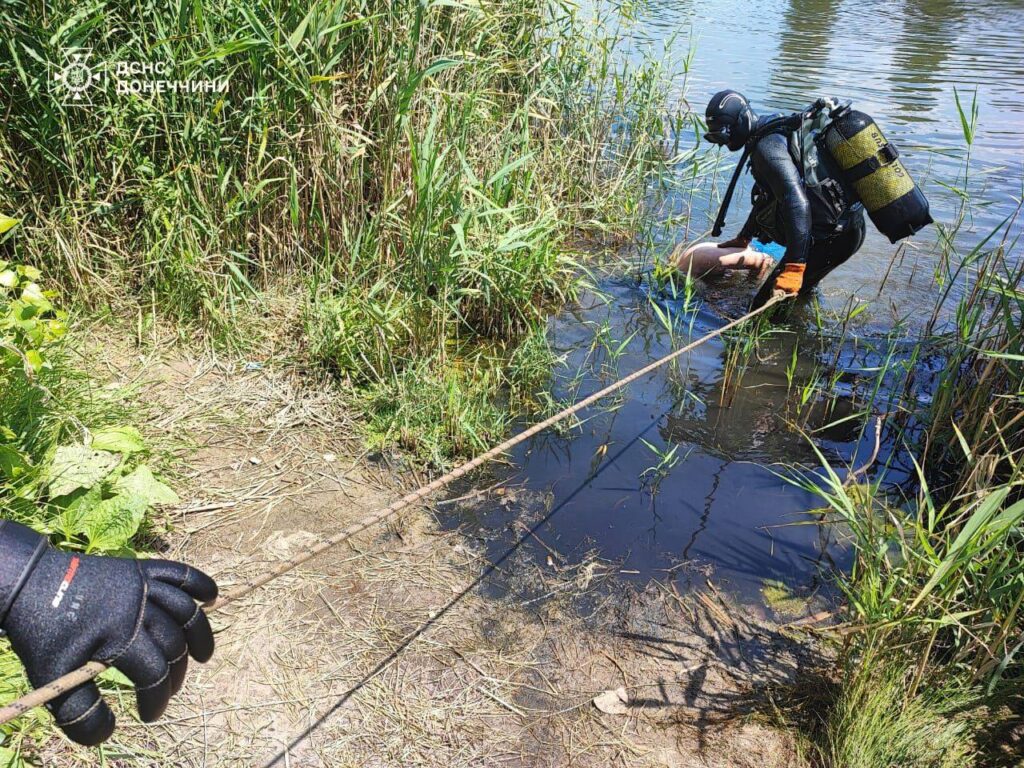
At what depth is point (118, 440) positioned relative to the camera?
8.54 ft

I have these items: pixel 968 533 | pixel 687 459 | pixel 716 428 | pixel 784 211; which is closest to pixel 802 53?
pixel 784 211

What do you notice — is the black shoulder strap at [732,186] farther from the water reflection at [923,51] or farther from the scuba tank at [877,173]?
the water reflection at [923,51]

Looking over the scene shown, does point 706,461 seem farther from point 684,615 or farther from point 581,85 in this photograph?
point 581,85

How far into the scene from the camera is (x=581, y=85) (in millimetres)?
5555

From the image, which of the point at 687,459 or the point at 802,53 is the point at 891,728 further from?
the point at 802,53

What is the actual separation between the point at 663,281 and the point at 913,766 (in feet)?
12.8

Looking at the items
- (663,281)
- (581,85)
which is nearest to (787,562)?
(663,281)

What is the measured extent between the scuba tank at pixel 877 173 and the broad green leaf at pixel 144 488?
14.2ft

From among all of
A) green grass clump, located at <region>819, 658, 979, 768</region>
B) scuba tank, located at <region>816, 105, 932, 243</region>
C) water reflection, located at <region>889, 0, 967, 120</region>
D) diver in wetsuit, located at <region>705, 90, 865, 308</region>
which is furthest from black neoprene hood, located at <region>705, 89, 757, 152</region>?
water reflection, located at <region>889, 0, 967, 120</region>

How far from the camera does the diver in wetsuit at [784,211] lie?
443 centimetres

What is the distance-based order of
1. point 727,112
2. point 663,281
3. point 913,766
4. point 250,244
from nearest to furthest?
1. point 913,766
2. point 250,244
3. point 727,112
4. point 663,281

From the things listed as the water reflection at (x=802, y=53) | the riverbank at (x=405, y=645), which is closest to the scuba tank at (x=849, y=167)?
the riverbank at (x=405, y=645)

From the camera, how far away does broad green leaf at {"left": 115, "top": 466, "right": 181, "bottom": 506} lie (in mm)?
2418

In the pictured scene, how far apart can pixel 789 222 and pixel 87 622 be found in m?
4.24
